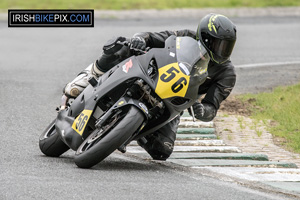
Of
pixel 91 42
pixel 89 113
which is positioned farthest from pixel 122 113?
pixel 91 42

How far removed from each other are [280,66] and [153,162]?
653 cm

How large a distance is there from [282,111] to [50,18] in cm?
843

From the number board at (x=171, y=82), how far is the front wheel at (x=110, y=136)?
32cm

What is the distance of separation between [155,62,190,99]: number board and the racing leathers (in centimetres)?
60

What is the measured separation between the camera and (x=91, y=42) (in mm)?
15750

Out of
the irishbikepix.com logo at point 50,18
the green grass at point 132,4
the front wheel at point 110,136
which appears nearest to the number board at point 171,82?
the front wheel at point 110,136

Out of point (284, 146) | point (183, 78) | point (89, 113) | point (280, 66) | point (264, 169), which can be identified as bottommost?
point (280, 66)

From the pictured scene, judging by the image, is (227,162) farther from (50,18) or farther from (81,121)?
(50,18)

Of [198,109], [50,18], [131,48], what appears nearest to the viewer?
[131,48]

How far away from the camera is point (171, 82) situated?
23.5ft

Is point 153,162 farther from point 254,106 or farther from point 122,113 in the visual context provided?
point 254,106

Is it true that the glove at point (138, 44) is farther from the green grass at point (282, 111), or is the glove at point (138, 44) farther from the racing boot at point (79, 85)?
the green grass at point (282, 111)

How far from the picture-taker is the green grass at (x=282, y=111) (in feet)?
32.8

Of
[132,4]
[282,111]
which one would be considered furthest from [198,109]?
[132,4]
